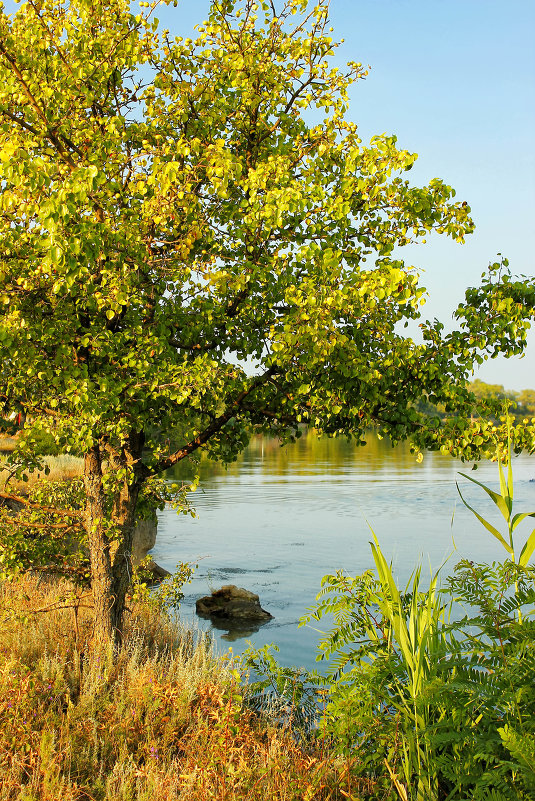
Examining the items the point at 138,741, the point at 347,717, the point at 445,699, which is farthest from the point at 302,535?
the point at 445,699

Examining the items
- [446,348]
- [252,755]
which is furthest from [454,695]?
[446,348]

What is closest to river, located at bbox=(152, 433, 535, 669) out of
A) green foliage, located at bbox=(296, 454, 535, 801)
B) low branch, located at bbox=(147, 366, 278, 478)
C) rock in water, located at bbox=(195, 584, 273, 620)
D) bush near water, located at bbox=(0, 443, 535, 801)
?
rock in water, located at bbox=(195, 584, 273, 620)

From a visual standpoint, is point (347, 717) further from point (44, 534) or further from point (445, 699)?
point (44, 534)

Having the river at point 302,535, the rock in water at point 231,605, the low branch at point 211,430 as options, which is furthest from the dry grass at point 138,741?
the rock in water at point 231,605

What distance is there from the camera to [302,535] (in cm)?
2558

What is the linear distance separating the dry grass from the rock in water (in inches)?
276

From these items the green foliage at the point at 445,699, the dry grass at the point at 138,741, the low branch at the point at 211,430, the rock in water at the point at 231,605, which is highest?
the low branch at the point at 211,430

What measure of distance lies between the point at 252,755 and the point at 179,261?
4.98 metres

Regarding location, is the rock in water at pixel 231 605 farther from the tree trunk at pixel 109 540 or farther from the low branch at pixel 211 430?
the low branch at pixel 211 430

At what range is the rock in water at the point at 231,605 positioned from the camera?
15.3 m

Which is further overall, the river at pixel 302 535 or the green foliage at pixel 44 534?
the river at pixel 302 535

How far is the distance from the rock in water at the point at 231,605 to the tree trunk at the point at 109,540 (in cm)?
709

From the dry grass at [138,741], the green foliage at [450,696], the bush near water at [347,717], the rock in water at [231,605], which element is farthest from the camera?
the rock in water at [231,605]

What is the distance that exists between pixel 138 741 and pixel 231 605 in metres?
9.33
